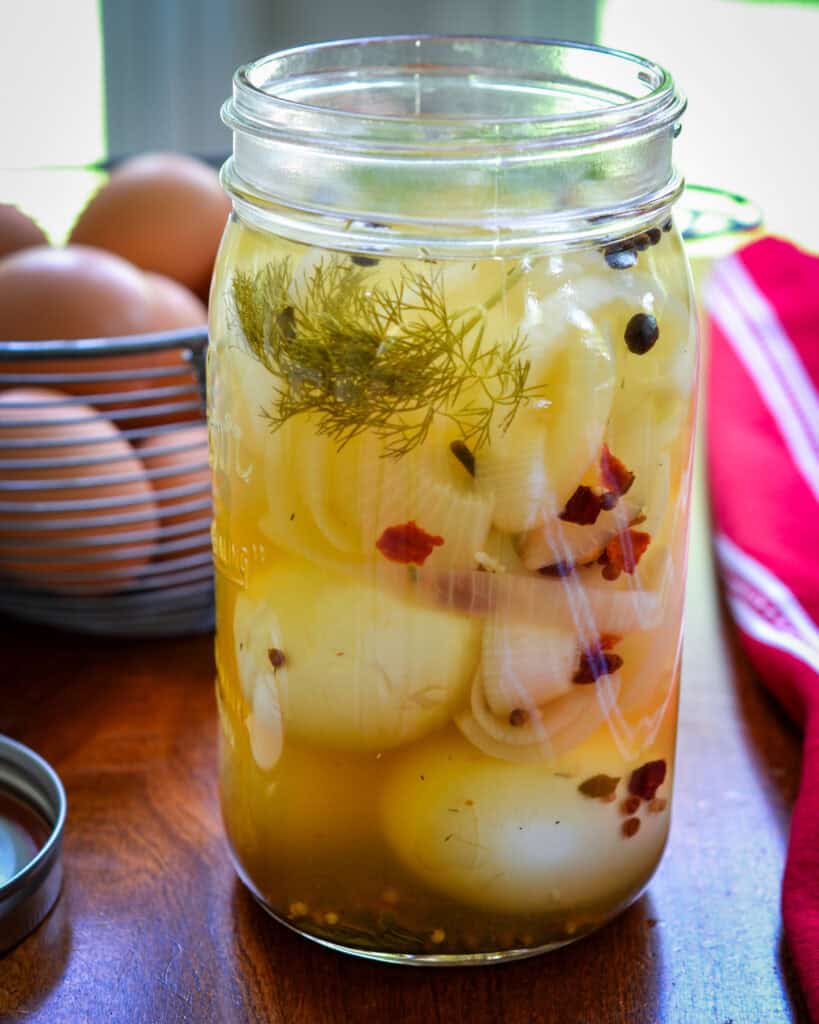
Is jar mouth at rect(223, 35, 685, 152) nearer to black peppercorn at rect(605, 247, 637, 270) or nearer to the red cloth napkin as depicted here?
black peppercorn at rect(605, 247, 637, 270)

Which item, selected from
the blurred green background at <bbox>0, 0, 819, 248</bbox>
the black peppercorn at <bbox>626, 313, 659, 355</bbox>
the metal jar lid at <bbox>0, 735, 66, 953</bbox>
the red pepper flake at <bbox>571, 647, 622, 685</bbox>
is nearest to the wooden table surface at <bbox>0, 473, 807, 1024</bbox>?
the metal jar lid at <bbox>0, 735, 66, 953</bbox>

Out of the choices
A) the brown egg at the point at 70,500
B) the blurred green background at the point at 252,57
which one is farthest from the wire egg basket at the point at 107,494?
the blurred green background at the point at 252,57

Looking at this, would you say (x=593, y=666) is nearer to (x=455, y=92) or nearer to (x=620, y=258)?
(x=620, y=258)

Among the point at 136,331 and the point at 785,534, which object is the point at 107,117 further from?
the point at 785,534

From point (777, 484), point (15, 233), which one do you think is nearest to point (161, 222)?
point (15, 233)

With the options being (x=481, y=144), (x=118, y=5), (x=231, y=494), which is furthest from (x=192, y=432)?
(x=118, y=5)
